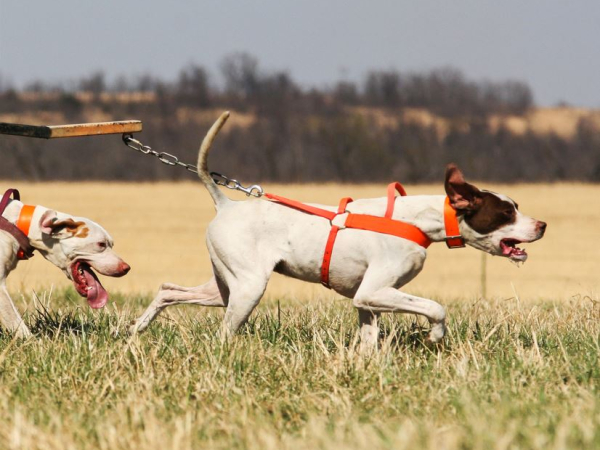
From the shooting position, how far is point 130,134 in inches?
274

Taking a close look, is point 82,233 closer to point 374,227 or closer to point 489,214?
point 374,227

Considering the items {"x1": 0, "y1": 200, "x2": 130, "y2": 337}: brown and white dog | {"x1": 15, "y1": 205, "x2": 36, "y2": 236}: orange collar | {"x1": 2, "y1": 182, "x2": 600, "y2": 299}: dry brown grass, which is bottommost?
{"x1": 2, "y1": 182, "x2": 600, "y2": 299}: dry brown grass

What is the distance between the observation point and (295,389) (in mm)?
5191

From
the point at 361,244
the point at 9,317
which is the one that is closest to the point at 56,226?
the point at 9,317

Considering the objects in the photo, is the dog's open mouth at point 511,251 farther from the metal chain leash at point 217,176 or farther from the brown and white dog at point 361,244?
the metal chain leash at point 217,176

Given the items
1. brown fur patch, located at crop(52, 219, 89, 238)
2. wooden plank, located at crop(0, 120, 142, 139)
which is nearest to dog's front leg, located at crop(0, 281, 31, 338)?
brown fur patch, located at crop(52, 219, 89, 238)

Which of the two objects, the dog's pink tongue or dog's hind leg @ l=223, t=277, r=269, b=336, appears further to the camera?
the dog's pink tongue

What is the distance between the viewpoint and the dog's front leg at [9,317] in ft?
20.6

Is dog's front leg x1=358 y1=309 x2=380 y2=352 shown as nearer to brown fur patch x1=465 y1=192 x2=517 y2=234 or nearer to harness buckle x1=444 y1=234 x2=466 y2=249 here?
harness buckle x1=444 y1=234 x2=466 y2=249

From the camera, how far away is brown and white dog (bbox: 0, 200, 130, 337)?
6.45 meters

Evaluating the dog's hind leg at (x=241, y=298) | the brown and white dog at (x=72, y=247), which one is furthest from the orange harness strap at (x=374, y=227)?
the brown and white dog at (x=72, y=247)

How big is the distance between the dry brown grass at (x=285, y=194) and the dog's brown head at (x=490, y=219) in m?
6.16

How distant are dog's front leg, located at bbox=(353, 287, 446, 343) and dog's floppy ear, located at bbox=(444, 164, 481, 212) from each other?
642 millimetres

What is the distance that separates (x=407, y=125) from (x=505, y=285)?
838 inches
